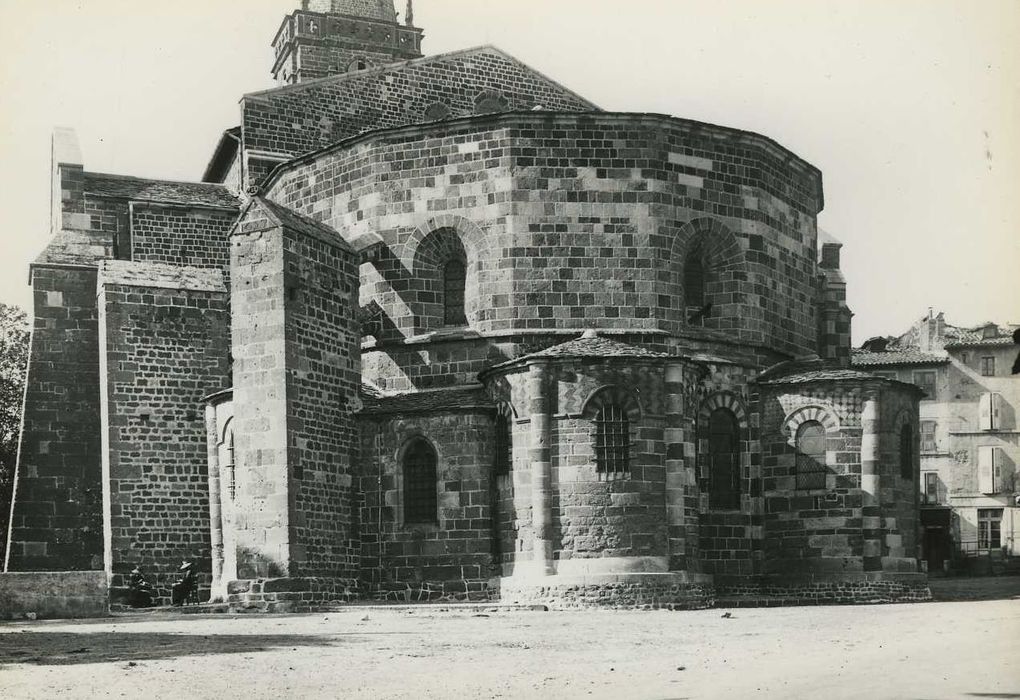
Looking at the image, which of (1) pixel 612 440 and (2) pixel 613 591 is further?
(1) pixel 612 440

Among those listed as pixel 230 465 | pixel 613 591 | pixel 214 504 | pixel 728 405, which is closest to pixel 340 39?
pixel 214 504

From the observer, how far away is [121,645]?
2034 cm

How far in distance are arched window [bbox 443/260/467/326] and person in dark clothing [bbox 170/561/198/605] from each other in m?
7.56

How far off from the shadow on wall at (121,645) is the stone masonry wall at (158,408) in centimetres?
1139

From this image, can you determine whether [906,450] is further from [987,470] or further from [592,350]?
[987,470]

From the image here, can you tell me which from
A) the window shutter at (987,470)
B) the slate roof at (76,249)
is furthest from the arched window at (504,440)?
the window shutter at (987,470)

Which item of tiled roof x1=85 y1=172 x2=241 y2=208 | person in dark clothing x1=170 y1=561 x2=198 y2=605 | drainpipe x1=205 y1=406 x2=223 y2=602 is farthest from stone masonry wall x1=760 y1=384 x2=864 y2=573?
tiled roof x1=85 y1=172 x2=241 y2=208

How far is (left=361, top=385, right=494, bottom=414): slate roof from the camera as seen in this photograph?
3039 cm

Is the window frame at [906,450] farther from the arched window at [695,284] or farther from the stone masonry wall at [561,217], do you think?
the arched window at [695,284]

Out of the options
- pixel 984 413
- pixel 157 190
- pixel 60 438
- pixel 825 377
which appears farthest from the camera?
pixel 984 413

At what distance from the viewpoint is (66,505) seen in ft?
115

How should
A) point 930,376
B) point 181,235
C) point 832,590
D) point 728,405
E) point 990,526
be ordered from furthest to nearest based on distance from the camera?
point 930,376 → point 990,526 → point 181,235 → point 728,405 → point 832,590

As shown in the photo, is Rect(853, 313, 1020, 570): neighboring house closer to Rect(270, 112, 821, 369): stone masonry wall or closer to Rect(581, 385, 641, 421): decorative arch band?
Rect(270, 112, 821, 369): stone masonry wall

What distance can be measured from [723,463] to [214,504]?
1076 cm
